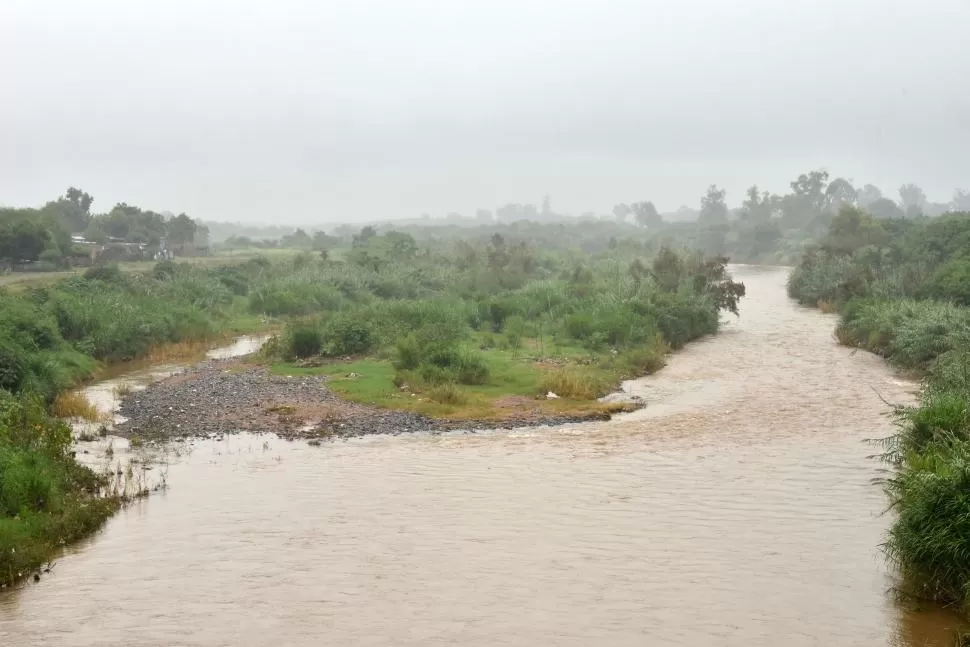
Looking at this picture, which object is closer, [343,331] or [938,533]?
[938,533]

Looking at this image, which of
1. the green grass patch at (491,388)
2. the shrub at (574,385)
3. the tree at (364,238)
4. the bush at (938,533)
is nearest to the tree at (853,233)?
the green grass patch at (491,388)

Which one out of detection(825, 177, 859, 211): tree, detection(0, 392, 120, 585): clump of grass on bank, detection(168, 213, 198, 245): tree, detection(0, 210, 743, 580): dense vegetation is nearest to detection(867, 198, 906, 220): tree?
detection(825, 177, 859, 211): tree

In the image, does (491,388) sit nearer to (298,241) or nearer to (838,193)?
(298,241)

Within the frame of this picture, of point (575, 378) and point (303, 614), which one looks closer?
point (303, 614)

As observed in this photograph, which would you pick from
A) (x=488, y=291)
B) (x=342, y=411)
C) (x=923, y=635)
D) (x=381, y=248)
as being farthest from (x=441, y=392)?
(x=381, y=248)

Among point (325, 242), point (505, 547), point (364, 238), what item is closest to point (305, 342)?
point (505, 547)

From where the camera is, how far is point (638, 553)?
12672mm

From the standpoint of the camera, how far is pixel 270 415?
70.9 ft

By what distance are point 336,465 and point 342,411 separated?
440 cm

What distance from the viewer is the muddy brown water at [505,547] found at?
410 inches

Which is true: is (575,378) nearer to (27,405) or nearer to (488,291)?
(27,405)

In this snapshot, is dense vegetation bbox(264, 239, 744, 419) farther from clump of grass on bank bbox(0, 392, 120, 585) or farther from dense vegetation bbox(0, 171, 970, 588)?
clump of grass on bank bbox(0, 392, 120, 585)

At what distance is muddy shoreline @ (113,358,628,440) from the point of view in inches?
797

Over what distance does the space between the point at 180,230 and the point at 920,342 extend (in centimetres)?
5946
